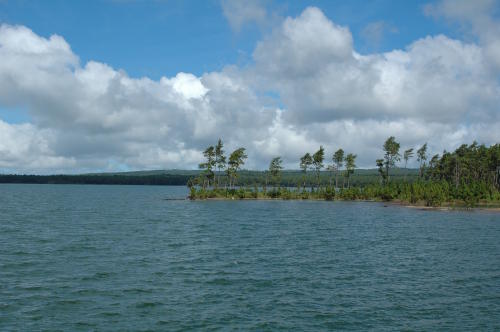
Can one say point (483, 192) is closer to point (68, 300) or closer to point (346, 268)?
point (346, 268)

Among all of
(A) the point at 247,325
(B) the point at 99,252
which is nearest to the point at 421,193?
(B) the point at 99,252

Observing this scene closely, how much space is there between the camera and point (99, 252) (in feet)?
179

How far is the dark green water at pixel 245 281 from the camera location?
30172mm

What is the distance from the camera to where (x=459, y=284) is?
41094 millimetres

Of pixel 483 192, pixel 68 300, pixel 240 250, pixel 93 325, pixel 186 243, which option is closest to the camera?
pixel 93 325

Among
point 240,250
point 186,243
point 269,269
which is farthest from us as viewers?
point 186,243

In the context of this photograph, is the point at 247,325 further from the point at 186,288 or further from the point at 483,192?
the point at 483,192

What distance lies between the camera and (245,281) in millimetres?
40969

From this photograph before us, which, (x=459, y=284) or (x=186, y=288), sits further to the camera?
(x=459, y=284)

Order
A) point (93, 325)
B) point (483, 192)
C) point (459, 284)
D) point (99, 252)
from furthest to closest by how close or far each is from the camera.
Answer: point (483, 192) → point (99, 252) → point (459, 284) → point (93, 325)

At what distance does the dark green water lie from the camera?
3017cm

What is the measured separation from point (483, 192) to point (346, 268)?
141 metres

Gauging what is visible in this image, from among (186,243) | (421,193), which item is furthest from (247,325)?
(421,193)

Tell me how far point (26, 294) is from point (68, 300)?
438cm
